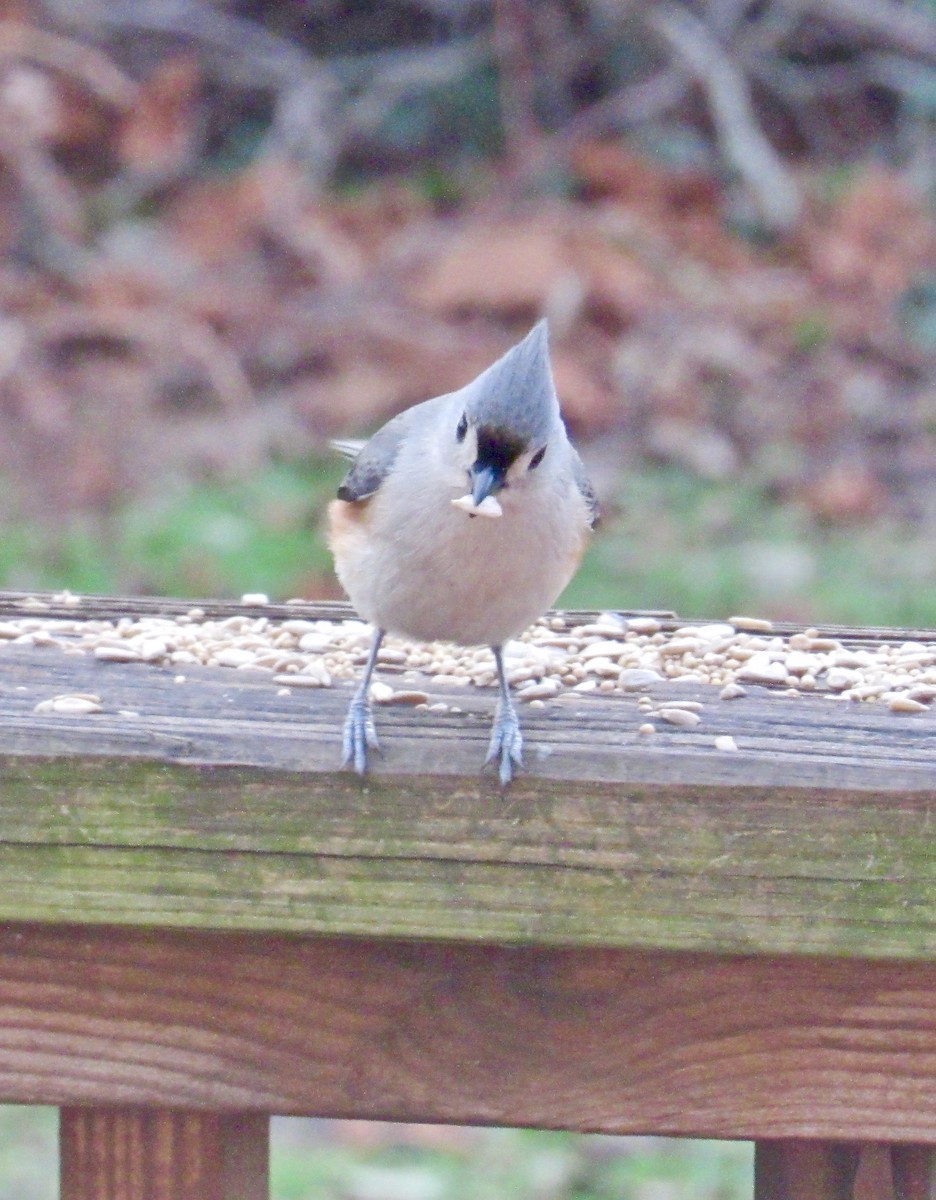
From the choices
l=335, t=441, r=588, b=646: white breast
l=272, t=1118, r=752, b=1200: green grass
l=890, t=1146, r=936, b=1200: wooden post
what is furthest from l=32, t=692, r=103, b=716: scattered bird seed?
l=272, t=1118, r=752, b=1200: green grass

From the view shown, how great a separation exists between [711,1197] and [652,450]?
123 inches

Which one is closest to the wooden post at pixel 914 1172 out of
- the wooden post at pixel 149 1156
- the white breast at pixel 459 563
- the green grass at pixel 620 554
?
the wooden post at pixel 149 1156

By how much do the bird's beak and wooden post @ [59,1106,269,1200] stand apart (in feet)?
2.90

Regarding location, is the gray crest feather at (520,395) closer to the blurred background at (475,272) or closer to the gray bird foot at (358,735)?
the gray bird foot at (358,735)

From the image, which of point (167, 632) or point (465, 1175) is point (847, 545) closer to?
point (465, 1175)

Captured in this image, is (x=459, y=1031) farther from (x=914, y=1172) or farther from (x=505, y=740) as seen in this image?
(x=914, y=1172)

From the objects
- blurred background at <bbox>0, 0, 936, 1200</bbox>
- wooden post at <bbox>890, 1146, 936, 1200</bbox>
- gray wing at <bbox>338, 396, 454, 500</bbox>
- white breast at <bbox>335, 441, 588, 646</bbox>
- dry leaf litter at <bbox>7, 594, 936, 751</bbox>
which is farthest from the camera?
blurred background at <bbox>0, 0, 936, 1200</bbox>

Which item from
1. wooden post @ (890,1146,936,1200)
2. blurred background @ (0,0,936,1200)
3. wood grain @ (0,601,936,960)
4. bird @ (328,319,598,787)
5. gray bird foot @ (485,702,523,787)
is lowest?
wooden post @ (890,1146,936,1200)

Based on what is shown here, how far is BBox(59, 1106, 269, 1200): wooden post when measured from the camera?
1697 millimetres

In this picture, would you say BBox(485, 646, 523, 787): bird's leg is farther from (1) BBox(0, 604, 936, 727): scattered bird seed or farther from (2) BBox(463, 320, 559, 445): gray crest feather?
(2) BBox(463, 320, 559, 445): gray crest feather

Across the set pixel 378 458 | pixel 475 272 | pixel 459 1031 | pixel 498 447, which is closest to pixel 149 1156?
pixel 459 1031

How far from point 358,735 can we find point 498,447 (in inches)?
27.2

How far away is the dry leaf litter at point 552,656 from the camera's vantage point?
210 cm

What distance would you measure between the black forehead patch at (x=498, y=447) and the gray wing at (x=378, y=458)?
0.29 meters
